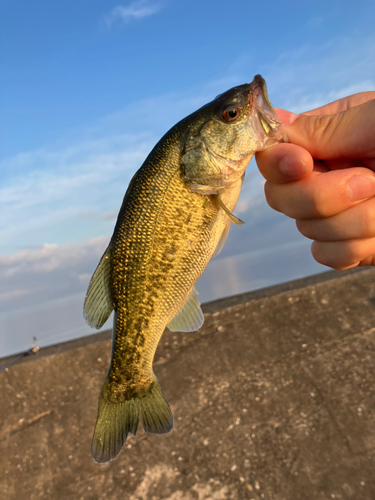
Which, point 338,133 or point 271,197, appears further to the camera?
point 271,197

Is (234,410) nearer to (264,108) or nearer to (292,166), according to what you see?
(292,166)

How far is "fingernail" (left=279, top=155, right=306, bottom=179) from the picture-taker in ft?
6.14

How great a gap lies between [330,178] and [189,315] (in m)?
1.13

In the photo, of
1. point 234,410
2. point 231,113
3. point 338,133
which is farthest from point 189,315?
point 234,410

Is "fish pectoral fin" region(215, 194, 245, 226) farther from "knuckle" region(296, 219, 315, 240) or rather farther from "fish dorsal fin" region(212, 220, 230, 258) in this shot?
"knuckle" region(296, 219, 315, 240)

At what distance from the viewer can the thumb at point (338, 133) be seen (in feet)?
6.11

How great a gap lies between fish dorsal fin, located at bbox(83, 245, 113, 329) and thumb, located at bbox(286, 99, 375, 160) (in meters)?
1.32

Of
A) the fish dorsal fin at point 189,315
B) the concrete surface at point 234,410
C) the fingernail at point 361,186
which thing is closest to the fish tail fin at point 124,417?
the fish dorsal fin at point 189,315

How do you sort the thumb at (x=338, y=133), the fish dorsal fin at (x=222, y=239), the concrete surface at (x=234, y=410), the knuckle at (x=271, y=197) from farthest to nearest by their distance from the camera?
the concrete surface at (x=234, y=410), the knuckle at (x=271, y=197), the fish dorsal fin at (x=222, y=239), the thumb at (x=338, y=133)

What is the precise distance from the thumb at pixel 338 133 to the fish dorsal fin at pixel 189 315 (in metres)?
1.11

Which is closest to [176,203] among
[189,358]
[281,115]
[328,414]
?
[281,115]

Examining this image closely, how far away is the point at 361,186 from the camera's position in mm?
1879

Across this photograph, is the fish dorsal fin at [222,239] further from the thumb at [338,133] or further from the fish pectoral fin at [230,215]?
the thumb at [338,133]

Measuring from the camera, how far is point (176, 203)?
1.87 m
